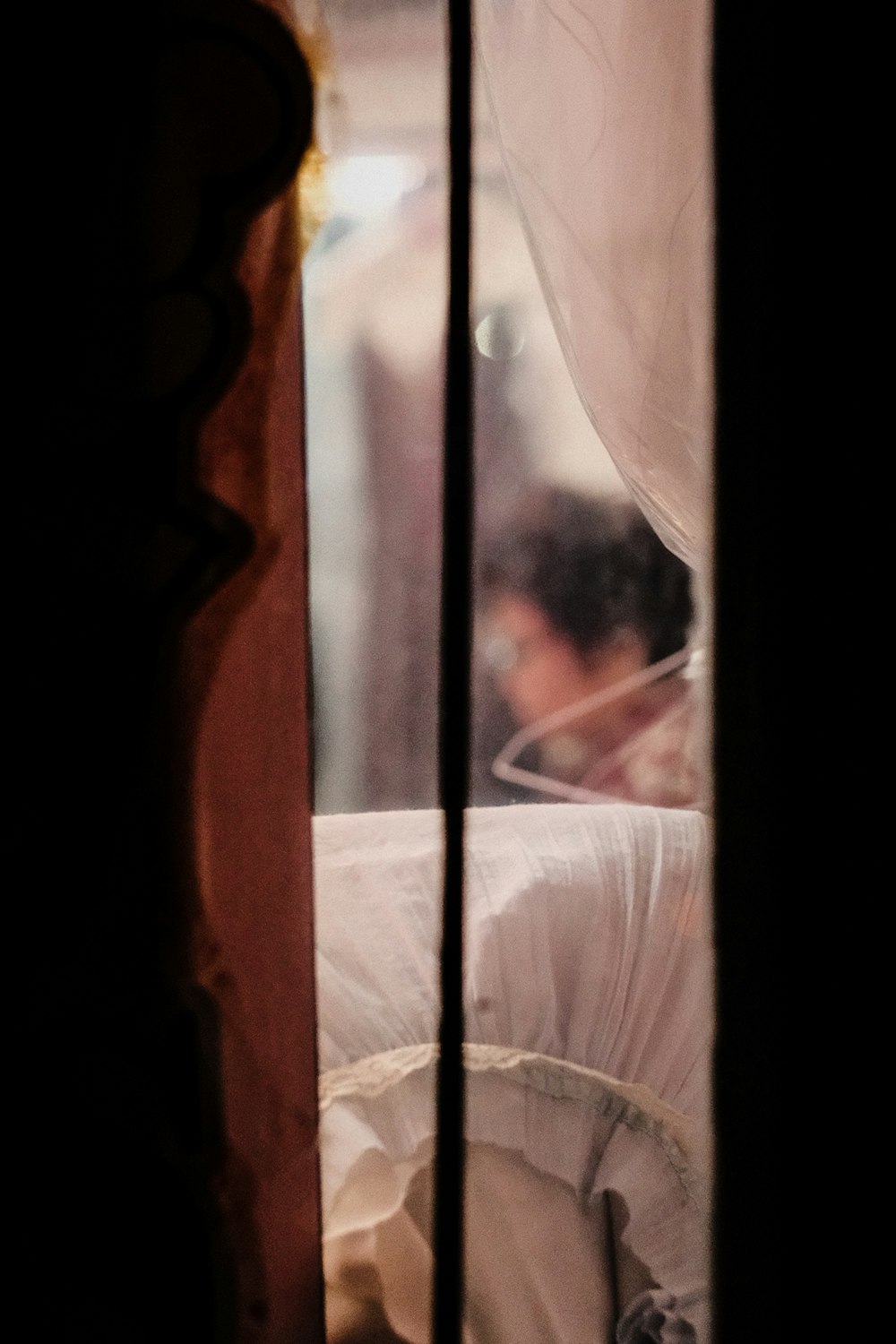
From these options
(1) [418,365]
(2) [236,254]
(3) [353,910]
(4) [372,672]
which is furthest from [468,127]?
(3) [353,910]

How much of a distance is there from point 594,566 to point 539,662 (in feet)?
0.40

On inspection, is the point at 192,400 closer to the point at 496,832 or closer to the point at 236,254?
the point at 236,254

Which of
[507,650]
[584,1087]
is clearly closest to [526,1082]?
[584,1087]

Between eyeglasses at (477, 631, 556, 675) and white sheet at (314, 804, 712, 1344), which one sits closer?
white sheet at (314, 804, 712, 1344)

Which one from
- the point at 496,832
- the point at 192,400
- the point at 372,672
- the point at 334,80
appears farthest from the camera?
the point at 496,832

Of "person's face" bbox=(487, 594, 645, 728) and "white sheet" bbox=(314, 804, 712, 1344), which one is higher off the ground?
"person's face" bbox=(487, 594, 645, 728)

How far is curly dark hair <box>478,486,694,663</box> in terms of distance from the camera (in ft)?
2.83

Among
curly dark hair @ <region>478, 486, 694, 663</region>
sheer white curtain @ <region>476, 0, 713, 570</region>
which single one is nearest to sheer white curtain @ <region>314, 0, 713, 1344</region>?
sheer white curtain @ <region>476, 0, 713, 570</region>

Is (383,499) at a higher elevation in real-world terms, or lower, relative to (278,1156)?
higher

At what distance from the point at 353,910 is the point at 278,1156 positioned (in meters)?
0.21

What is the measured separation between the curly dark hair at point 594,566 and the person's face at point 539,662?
19mm

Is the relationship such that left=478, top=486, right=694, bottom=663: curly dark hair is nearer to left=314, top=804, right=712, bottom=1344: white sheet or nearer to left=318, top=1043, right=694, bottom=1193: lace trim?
left=314, top=804, right=712, bottom=1344: white sheet

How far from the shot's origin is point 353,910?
76cm

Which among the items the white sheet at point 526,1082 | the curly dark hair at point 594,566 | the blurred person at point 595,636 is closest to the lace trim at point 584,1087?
the white sheet at point 526,1082
